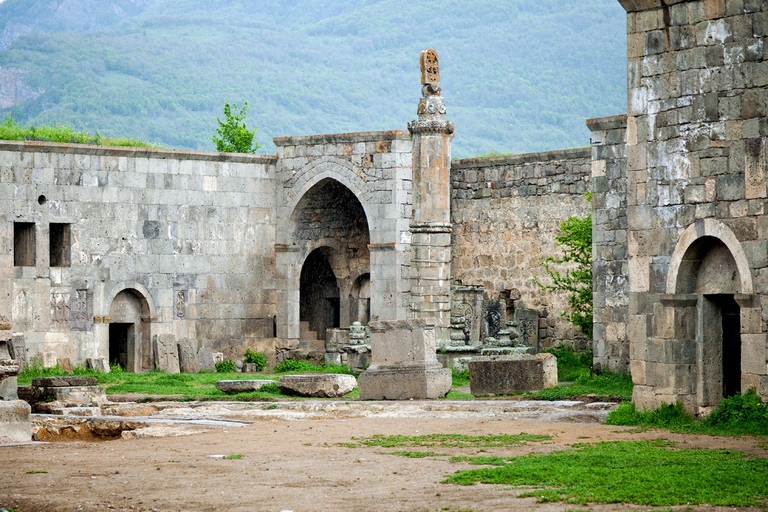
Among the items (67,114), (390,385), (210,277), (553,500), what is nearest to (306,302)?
(210,277)

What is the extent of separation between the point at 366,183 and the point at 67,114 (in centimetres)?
8480

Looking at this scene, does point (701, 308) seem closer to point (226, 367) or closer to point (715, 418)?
point (715, 418)

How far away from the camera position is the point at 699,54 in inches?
494

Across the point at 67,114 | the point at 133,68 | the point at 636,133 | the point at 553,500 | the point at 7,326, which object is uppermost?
the point at 133,68

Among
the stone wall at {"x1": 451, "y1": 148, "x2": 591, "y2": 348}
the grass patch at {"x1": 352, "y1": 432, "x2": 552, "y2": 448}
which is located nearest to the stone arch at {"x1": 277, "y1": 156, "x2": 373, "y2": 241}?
the stone wall at {"x1": 451, "y1": 148, "x2": 591, "y2": 348}

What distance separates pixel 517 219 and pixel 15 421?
1519cm

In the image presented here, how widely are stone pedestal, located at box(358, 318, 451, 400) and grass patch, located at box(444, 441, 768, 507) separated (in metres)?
6.33

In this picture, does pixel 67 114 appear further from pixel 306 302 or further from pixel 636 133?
pixel 636 133

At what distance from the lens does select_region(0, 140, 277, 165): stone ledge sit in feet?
73.7

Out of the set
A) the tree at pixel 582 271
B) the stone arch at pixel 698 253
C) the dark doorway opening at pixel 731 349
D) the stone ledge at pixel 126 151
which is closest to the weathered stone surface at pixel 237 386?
the tree at pixel 582 271

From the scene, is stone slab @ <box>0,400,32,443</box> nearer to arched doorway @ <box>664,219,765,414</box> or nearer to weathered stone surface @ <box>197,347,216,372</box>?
arched doorway @ <box>664,219,765,414</box>

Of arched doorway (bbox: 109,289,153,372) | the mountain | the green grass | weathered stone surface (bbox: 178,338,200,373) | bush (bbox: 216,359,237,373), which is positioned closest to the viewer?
weathered stone surface (bbox: 178,338,200,373)

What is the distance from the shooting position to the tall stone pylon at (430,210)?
2092cm

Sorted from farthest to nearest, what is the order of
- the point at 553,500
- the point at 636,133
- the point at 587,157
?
the point at 587,157 → the point at 636,133 → the point at 553,500
